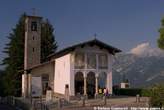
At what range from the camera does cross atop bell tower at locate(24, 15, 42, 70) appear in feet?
183

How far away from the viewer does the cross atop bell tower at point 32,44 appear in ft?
183

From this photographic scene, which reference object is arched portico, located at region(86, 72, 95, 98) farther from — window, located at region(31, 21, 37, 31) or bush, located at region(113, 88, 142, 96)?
window, located at region(31, 21, 37, 31)

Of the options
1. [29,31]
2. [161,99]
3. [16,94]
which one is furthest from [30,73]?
[161,99]

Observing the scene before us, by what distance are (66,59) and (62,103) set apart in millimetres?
11277

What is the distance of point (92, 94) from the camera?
45.9 meters

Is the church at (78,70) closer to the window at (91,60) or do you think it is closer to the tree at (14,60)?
the window at (91,60)

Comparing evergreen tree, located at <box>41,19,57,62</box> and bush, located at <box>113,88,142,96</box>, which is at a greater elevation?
evergreen tree, located at <box>41,19,57,62</box>

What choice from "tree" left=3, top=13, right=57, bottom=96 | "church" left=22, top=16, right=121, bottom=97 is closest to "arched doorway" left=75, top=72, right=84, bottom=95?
"church" left=22, top=16, right=121, bottom=97

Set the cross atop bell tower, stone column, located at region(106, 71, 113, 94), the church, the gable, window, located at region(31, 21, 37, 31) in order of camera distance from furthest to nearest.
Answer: window, located at region(31, 21, 37, 31)
the cross atop bell tower
stone column, located at region(106, 71, 113, 94)
the church
the gable

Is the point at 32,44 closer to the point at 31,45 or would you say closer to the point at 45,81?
the point at 31,45

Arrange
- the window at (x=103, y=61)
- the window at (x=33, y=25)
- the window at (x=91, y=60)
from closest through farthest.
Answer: the window at (x=91, y=60) < the window at (x=103, y=61) < the window at (x=33, y=25)

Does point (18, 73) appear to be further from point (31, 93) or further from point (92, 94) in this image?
point (92, 94)

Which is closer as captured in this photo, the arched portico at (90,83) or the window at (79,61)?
the window at (79,61)

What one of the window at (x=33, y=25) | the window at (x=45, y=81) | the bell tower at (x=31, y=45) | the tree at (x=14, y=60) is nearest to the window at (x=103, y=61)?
the window at (x=45, y=81)
